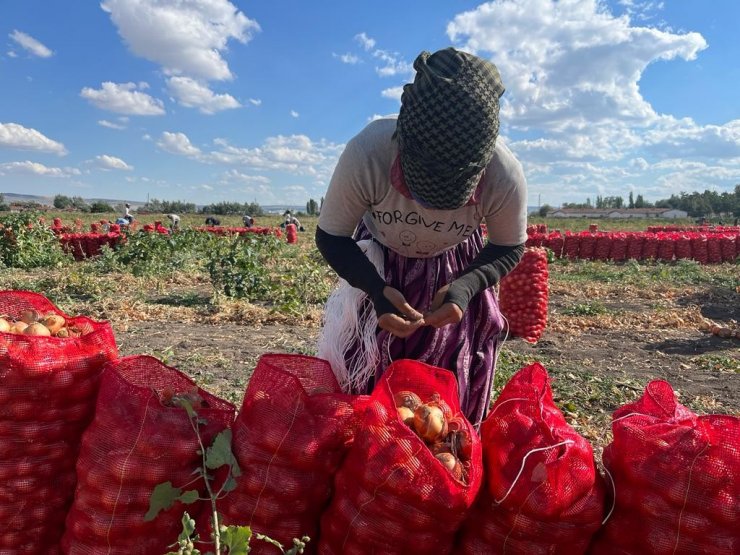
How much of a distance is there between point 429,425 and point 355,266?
2.05ft

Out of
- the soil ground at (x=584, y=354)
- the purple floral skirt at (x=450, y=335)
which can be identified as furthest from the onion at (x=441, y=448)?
the soil ground at (x=584, y=354)

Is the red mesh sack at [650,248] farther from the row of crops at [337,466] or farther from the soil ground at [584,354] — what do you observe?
the row of crops at [337,466]

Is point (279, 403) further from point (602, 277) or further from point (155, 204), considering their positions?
point (155, 204)

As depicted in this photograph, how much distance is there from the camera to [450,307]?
189 centimetres

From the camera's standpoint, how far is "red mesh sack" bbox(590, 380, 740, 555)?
4.66ft

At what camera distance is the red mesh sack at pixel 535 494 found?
4.77 ft

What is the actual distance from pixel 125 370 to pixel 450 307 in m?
1.09

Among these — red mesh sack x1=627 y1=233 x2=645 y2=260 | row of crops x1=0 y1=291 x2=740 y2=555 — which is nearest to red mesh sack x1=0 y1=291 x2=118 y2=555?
row of crops x1=0 y1=291 x2=740 y2=555

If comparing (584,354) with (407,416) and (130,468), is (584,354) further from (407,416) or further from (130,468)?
(130,468)

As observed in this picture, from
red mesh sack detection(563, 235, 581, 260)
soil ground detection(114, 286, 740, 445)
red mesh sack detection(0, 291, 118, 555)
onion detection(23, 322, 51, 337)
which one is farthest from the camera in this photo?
red mesh sack detection(563, 235, 581, 260)

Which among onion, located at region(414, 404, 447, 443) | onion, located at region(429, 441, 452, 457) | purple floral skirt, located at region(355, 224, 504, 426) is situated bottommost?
onion, located at region(429, 441, 452, 457)

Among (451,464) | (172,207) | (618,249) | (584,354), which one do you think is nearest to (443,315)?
(451,464)

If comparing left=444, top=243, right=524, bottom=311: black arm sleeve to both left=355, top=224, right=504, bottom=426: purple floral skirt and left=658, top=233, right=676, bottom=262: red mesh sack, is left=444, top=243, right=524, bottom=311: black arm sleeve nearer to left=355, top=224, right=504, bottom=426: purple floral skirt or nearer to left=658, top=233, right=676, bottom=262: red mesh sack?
left=355, top=224, right=504, bottom=426: purple floral skirt

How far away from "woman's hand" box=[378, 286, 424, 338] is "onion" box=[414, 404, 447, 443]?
Result: 32cm
